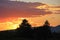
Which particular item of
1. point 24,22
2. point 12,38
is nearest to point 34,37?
point 12,38

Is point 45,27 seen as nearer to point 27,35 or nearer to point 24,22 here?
point 27,35

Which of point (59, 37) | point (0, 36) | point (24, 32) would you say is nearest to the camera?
point (0, 36)

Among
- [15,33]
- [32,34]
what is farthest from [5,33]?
[32,34]

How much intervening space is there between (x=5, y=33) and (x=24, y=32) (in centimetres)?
177

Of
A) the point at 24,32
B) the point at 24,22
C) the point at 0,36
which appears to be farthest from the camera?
the point at 24,22

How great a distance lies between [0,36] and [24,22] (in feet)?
33.6

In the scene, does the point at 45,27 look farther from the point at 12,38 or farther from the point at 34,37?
the point at 12,38

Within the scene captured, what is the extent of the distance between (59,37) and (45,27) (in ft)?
9.23

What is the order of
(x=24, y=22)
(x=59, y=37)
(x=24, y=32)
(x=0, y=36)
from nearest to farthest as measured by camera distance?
(x=0, y=36)
(x=24, y=32)
(x=59, y=37)
(x=24, y=22)

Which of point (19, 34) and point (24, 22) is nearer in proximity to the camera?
point (19, 34)

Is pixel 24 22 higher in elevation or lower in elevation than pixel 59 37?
higher

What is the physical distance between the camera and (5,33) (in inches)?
933

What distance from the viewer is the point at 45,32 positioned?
23.9 metres

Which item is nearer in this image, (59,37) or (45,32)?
(45,32)
